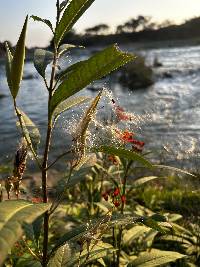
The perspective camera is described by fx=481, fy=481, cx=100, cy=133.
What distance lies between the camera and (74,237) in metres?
1.68

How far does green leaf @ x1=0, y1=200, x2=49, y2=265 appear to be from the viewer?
870 millimetres

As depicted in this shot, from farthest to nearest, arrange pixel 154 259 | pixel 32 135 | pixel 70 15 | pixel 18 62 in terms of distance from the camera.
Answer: pixel 154 259, pixel 32 135, pixel 70 15, pixel 18 62

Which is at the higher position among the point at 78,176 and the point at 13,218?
the point at 13,218

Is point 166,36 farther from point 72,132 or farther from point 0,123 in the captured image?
point 72,132

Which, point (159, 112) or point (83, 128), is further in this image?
point (159, 112)

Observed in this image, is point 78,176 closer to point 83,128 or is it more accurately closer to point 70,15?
point 83,128

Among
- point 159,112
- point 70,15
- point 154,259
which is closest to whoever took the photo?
point 70,15

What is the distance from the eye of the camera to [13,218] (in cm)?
100

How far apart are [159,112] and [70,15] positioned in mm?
14971

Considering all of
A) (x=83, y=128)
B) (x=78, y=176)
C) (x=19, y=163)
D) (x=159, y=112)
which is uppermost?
(x=83, y=128)

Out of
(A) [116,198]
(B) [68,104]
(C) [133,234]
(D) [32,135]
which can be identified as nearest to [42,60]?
(B) [68,104]

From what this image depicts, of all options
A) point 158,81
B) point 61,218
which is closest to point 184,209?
point 61,218

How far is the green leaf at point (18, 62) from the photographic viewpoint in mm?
1286

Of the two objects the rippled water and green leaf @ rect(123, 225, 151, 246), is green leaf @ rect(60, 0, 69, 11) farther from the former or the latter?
the rippled water
